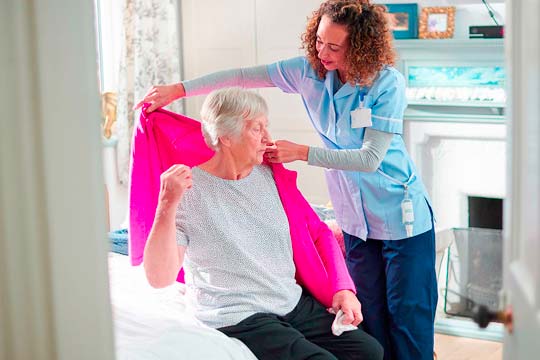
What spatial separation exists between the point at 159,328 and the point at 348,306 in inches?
22.7

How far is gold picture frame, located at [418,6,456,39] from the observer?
4.50 meters

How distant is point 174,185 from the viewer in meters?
2.57

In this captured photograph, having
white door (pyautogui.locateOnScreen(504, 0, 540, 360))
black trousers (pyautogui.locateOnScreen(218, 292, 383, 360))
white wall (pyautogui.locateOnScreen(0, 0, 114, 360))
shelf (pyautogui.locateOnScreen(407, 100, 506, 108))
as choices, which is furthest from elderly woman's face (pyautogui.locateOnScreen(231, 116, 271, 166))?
shelf (pyautogui.locateOnScreen(407, 100, 506, 108))

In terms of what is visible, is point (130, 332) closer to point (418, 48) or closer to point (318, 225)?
point (318, 225)

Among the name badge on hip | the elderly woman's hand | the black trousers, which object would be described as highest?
the name badge on hip

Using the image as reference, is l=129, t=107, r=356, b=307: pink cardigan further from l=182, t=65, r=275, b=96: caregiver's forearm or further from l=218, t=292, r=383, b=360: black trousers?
l=182, t=65, r=275, b=96: caregiver's forearm

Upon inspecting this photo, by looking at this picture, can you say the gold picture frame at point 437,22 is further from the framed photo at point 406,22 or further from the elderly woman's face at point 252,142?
the elderly woman's face at point 252,142

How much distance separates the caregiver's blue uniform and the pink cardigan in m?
0.21

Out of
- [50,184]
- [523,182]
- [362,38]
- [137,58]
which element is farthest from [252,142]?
[137,58]

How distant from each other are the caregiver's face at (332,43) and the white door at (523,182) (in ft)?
4.81

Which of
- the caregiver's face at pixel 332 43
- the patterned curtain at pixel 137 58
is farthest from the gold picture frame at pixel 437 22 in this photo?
the caregiver's face at pixel 332 43

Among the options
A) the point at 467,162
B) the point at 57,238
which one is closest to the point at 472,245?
the point at 467,162

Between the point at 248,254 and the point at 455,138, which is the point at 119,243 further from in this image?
the point at 455,138

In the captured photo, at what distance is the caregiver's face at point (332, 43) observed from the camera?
292 cm
